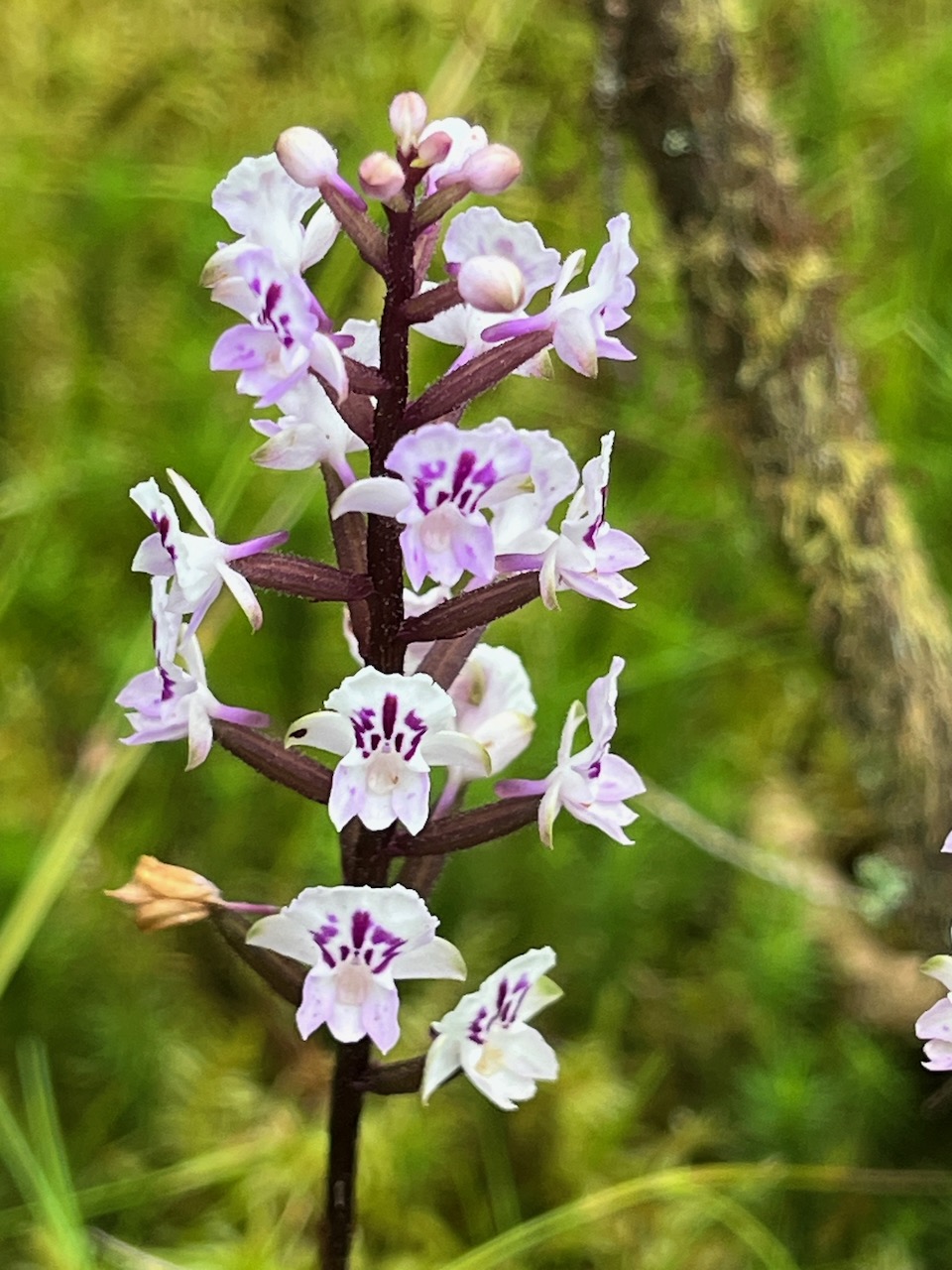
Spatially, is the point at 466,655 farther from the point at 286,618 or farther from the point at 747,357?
the point at 286,618

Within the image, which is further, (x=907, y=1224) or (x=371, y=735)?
(x=907, y=1224)

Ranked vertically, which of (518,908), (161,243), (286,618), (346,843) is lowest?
(518,908)

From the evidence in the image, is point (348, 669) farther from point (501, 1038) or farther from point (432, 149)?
point (432, 149)

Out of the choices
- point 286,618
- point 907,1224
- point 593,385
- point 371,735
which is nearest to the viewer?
point 371,735

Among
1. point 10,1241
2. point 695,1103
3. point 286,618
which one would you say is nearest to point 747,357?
point 286,618

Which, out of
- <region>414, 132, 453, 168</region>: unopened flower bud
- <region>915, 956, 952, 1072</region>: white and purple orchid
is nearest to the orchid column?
<region>414, 132, 453, 168</region>: unopened flower bud

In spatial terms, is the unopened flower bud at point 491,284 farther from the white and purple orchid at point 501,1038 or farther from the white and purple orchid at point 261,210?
the white and purple orchid at point 501,1038

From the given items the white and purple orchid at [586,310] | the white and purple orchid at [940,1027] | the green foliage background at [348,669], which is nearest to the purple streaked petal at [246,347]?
the white and purple orchid at [586,310]

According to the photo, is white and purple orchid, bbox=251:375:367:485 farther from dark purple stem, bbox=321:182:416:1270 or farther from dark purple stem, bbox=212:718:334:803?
dark purple stem, bbox=212:718:334:803
